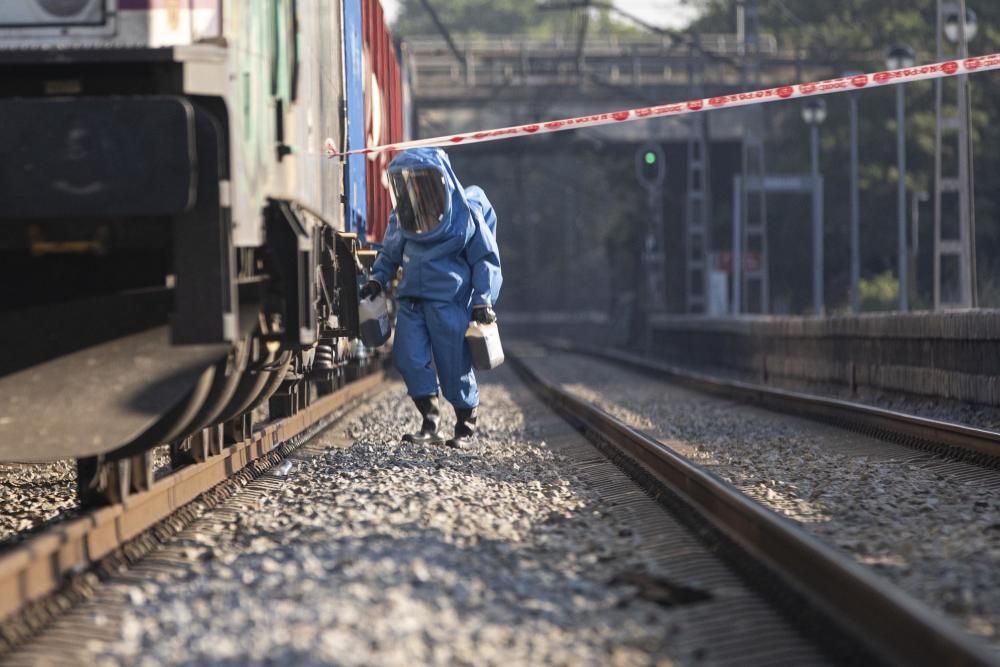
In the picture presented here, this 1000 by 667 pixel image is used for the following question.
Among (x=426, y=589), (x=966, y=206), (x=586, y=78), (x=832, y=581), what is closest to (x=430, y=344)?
(x=426, y=589)

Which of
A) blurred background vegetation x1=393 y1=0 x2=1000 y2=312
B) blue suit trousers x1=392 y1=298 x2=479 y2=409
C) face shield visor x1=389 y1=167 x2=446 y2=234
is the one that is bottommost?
blue suit trousers x1=392 y1=298 x2=479 y2=409

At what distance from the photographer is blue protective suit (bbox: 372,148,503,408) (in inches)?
380

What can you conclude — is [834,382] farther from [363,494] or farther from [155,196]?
[155,196]

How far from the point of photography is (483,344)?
9547 mm

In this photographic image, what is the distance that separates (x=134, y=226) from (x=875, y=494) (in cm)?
392

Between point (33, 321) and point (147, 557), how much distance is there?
100cm

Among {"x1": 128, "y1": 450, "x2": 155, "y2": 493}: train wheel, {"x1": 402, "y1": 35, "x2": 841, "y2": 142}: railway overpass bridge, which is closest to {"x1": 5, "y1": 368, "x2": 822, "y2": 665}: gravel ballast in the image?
{"x1": 128, "y1": 450, "x2": 155, "y2": 493}: train wheel

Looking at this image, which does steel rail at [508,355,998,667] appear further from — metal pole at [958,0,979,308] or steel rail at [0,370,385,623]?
metal pole at [958,0,979,308]

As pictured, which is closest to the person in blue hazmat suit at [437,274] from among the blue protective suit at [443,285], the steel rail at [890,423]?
the blue protective suit at [443,285]

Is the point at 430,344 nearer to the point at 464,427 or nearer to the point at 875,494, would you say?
the point at 464,427

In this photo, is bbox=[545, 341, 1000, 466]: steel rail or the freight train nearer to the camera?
the freight train

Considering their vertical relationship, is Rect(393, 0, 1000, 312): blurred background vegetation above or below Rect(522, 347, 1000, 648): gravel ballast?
above

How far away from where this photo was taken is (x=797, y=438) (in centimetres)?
1126

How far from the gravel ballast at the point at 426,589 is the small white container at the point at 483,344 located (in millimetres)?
1823
